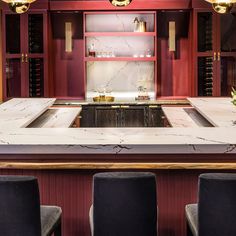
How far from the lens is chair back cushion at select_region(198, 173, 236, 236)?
246 cm

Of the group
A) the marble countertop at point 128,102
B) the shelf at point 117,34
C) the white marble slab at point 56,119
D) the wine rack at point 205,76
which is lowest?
the white marble slab at point 56,119

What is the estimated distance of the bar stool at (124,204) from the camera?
2494mm

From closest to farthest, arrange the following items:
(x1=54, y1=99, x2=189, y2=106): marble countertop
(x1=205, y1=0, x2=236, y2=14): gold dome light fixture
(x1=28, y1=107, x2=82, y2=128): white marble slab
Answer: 1. (x1=205, y1=0, x2=236, y2=14): gold dome light fixture
2. (x1=28, y1=107, x2=82, y2=128): white marble slab
3. (x1=54, y1=99, x2=189, y2=106): marble countertop

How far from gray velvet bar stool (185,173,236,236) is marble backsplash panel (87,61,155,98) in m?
5.50

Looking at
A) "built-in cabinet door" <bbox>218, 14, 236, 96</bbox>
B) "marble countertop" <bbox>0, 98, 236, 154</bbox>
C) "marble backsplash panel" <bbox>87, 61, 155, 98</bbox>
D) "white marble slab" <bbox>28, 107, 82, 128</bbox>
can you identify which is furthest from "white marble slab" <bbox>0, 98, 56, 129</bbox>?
"built-in cabinet door" <bbox>218, 14, 236, 96</bbox>

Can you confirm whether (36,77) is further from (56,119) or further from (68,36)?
(56,119)

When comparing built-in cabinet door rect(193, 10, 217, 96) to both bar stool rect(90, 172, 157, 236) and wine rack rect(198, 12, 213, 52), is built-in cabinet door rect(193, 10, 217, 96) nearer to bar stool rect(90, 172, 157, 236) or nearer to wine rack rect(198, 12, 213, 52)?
wine rack rect(198, 12, 213, 52)

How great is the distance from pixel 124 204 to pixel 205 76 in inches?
203

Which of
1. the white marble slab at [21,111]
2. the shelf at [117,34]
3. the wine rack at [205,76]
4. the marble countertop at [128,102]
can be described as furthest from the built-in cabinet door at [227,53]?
the white marble slab at [21,111]

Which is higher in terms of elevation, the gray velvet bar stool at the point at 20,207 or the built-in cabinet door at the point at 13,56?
the built-in cabinet door at the point at 13,56

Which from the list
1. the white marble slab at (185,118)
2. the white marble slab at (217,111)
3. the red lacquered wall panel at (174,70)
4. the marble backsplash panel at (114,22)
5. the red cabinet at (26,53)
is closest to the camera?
the white marble slab at (217,111)

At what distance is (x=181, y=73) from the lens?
791 centimetres

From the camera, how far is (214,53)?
24.0 ft

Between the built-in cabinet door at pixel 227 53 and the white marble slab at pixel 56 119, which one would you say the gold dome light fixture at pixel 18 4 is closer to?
the white marble slab at pixel 56 119
